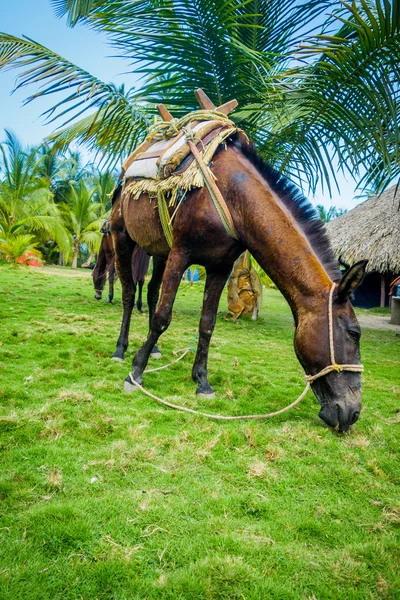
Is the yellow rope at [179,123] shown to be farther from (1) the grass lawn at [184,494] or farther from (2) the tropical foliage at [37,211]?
(2) the tropical foliage at [37,211]

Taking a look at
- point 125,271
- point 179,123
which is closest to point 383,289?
point 125,271

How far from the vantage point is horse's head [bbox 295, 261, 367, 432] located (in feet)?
8.00

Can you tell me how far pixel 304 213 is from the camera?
2875mm

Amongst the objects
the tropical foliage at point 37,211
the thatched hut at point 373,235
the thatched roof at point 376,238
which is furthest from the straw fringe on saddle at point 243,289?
the tropical foliage at point 37,211

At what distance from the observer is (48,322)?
5.75 meters

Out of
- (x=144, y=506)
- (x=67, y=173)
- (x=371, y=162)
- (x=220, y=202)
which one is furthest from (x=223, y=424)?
(x=67, y=173)

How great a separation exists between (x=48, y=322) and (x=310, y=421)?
4159 mm

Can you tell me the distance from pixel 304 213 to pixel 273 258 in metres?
0.42

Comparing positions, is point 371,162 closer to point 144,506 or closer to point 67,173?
point 144,506

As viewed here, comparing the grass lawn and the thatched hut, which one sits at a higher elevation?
the thatched hut

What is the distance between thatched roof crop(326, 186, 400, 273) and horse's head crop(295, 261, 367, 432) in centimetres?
1277

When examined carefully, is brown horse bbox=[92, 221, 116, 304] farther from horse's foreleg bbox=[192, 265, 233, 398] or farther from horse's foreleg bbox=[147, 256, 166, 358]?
horse's foreleg bbox=[192, 265, 233, 398]

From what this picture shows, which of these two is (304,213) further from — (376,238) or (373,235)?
(373,235)

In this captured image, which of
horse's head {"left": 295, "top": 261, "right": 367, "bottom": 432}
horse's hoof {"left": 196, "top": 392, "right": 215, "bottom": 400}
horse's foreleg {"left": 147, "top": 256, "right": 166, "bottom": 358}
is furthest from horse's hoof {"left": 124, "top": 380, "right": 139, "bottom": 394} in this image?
horse's head {"left": 295, "top": 261, "right": 367, "bottom": 432}
